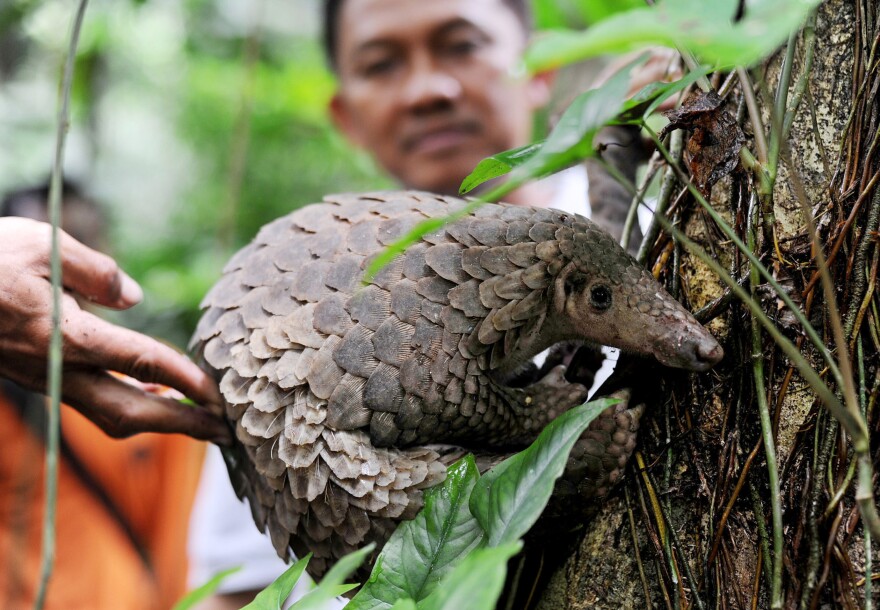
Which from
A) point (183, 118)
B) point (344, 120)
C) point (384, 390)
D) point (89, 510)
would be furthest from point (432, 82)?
point (183, 118)

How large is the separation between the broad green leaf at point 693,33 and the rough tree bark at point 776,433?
17.8 inches

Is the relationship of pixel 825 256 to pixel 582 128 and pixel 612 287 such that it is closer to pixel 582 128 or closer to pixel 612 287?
pixel 612 287

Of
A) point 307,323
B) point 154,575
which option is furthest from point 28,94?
point 307,323

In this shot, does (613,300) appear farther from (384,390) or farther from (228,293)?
(228,293)

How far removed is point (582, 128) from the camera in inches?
28.3

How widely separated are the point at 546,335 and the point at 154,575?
101 inches

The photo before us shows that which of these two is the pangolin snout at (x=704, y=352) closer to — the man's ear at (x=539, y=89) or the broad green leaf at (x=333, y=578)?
the broad green leaf at (x=333, y=578)

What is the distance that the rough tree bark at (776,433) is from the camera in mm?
930

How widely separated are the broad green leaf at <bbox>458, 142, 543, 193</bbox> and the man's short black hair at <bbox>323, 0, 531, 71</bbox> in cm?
194

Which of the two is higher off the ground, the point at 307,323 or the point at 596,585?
the point at 307,323

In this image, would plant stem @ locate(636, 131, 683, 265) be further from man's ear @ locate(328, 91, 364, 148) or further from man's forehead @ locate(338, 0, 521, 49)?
man's ear @ locate(328, 91, 364, 148)

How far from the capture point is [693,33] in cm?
57

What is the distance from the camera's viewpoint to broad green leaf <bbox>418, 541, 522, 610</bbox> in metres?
0.65

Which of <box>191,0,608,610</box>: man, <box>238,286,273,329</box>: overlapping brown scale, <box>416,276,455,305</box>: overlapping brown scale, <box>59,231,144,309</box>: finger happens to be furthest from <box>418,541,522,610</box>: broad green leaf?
<box>191,0,608,610</box>: man
